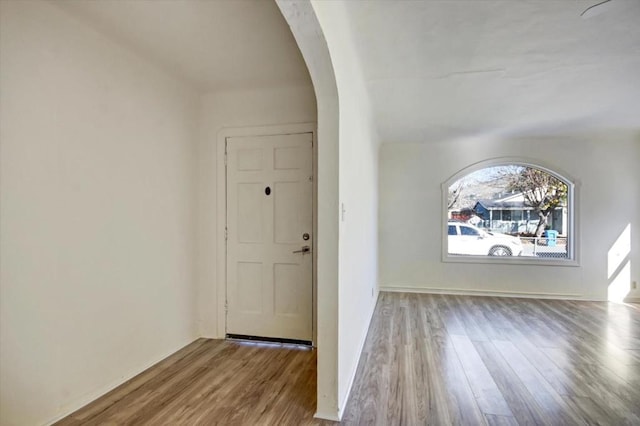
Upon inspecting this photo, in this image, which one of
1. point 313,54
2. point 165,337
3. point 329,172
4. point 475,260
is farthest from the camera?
point 475,260

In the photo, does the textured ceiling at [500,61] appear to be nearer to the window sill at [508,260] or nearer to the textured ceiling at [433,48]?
the textured ceiling at [433,48]

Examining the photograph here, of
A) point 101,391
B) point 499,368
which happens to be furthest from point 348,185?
point 101,391

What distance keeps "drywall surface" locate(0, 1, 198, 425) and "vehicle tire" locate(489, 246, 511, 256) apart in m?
4.73

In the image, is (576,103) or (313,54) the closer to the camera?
(313,54)

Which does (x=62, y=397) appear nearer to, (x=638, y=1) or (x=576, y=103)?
(x=638, y=1)

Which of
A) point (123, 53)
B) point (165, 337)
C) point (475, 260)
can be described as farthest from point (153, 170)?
point (475, 260)

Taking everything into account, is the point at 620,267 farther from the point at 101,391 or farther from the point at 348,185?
the point at 101,391

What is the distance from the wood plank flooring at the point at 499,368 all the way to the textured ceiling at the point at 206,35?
2603 millimetres

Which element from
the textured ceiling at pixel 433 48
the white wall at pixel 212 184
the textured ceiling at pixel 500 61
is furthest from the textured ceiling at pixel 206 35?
the textured ceiling at pixel 500 61

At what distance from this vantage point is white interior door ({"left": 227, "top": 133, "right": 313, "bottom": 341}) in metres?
3.18

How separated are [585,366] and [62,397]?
12.9 feet

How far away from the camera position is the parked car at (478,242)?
526 centimetres

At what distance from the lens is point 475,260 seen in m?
5.25

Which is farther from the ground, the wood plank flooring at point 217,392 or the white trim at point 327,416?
the white trim at point 327,416
